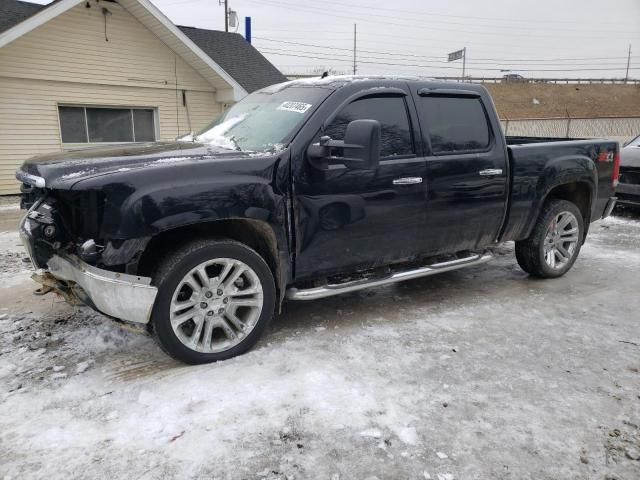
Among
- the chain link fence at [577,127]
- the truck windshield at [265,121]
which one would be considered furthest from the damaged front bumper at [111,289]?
the chain link fence at [577,127]

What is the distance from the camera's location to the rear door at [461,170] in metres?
4.27

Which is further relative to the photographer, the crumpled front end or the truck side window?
the truck side window

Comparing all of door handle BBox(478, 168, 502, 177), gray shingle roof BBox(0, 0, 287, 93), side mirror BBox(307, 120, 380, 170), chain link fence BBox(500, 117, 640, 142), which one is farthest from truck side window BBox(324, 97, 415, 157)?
chain link fence BBox(500, 117, 640, 142)

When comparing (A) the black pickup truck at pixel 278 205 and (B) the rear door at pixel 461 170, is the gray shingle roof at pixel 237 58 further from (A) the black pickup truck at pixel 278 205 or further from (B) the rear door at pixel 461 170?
(B) the rear door at pixel 461 170

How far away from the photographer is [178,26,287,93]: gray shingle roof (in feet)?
47.0


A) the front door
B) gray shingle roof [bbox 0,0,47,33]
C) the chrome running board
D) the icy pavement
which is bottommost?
the icy pavement

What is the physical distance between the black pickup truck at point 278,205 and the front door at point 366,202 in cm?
1

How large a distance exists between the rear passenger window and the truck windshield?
0.98 m

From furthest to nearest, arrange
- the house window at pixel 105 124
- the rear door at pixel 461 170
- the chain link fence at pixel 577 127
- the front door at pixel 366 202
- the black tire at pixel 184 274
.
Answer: the chain link fence at pixel 577 127, the house window at pixel 105 124, the rear door at pixel 461 170, the front door at pixel 366 202, the black tire at pixel 184 274

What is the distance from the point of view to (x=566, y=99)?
5009cm

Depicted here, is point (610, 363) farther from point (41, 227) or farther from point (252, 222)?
point (41, 227)

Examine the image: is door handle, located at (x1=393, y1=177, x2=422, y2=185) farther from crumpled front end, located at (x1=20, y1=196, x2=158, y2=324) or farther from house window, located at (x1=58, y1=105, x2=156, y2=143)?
house window, located at (x1=58, y1=105, x2=156, y2=143)

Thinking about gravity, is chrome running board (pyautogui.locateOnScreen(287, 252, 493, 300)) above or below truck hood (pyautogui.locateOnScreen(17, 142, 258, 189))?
below

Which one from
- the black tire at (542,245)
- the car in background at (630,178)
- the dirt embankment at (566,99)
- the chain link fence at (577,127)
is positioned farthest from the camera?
the dirt embankment at (566,99)
